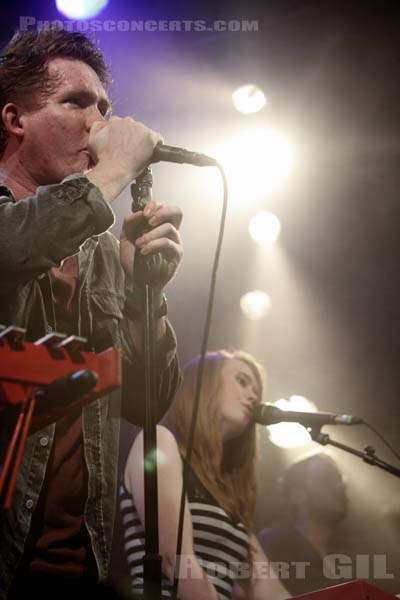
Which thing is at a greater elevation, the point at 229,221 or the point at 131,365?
the point at 229,221

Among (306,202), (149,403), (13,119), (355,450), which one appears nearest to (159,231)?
(149,403)

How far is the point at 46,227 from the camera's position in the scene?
1149 mm

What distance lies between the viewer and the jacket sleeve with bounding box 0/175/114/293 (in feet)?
3.74

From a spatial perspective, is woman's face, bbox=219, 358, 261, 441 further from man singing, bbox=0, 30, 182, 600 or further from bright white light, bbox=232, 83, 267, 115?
bright white light, bbox=232, 83, 267, 115

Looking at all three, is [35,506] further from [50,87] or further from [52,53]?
[52,53]

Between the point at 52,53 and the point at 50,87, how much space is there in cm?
11

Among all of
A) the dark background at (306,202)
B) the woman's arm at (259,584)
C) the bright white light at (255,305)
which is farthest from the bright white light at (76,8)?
the woman's arm at (259,584)

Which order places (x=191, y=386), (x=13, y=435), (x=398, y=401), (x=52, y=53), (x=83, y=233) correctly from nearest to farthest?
(x=13, y=435), (x=83, y=233), (x=52, y=53), (x=191, y=386), (x=398, y=401)

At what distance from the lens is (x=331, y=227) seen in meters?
3.14

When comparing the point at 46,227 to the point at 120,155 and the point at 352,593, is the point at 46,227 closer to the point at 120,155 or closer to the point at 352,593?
the point at 120,155

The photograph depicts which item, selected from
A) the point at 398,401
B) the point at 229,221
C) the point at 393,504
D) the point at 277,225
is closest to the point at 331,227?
the point at 277,225

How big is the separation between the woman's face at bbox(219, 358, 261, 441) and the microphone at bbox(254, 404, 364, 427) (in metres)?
0.27

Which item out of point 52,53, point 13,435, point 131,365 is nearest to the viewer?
point 13,435

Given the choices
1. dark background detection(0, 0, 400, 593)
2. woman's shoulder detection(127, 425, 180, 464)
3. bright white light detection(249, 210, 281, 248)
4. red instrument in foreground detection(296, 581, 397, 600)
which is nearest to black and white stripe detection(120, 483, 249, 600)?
woman's shoulder detection(127, 425, 180, 464)
